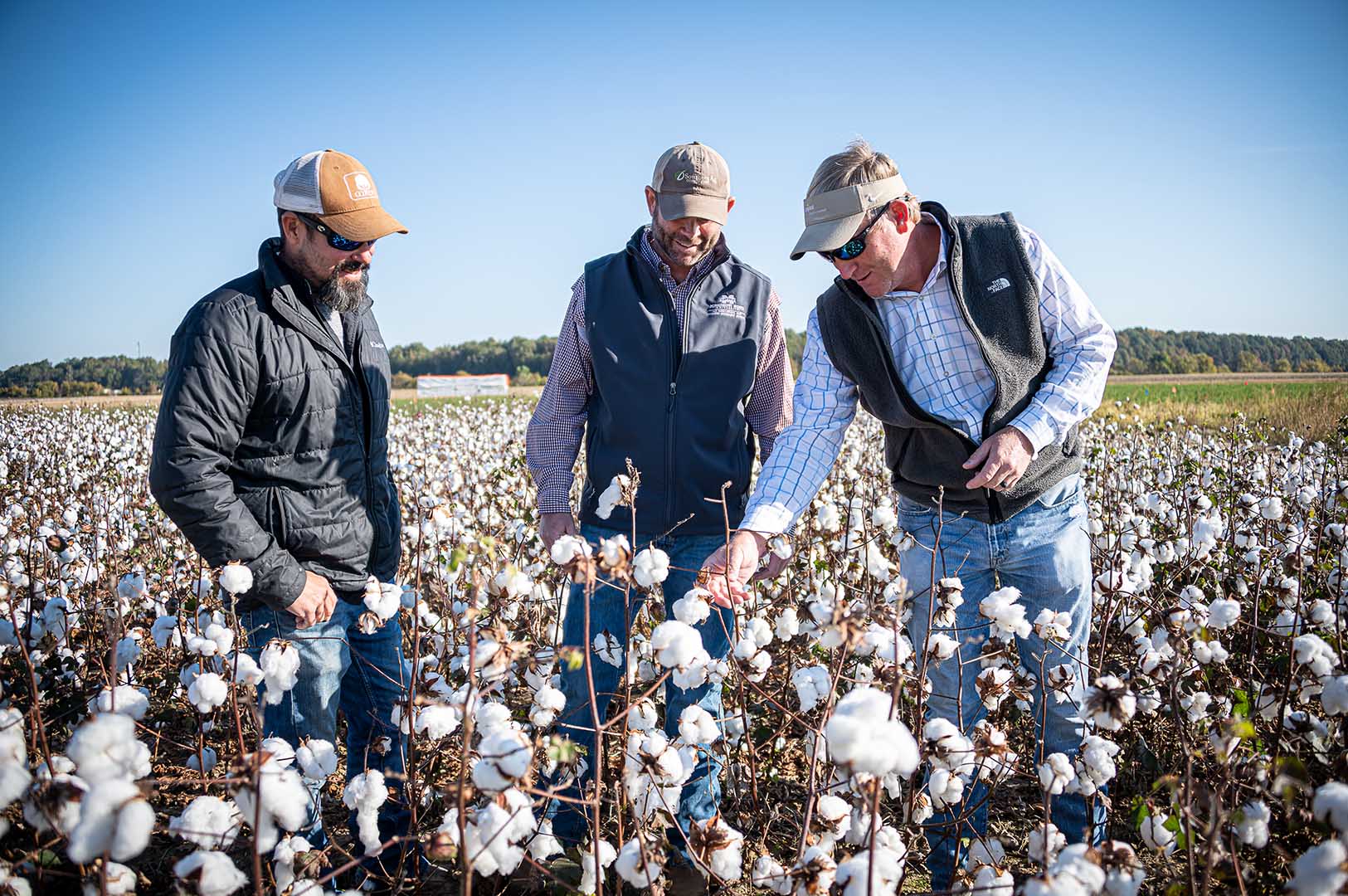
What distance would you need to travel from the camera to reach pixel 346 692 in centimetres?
291

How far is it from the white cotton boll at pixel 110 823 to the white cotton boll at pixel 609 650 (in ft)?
4.74

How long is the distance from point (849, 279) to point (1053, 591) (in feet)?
4.04

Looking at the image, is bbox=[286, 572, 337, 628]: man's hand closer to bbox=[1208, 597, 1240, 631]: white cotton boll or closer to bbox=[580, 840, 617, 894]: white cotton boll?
bbox=[580, 840, 617, 894]: white cotton boll

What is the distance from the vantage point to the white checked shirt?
2393mm

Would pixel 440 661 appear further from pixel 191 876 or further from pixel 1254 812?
pixel 1254 812

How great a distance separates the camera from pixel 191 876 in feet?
4.45

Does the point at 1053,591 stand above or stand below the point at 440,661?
above

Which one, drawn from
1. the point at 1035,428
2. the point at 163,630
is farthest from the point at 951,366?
the point at 163,630

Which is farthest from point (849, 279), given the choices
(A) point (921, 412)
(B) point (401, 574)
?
(B) point (401, 574)

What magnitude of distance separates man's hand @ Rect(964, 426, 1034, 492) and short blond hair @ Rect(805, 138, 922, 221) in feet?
2.52

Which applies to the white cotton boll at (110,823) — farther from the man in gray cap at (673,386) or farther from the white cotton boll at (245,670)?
the man in gray cap at (673,386)

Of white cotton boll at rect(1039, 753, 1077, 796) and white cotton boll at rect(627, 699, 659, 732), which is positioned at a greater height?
white cotton boll at rect(627, 699, 659, 732)

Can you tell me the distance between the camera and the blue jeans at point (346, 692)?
2492mm

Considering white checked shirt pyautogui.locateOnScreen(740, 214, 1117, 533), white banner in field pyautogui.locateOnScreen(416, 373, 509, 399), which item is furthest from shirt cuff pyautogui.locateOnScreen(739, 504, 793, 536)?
white banner in field pyautogui.locateOnScreen(416, 373, 509, 399)
